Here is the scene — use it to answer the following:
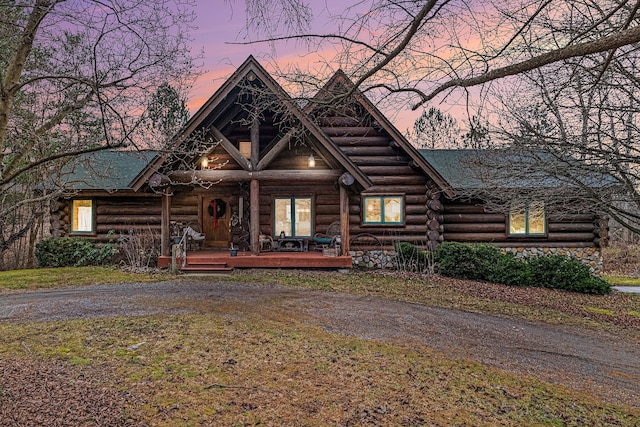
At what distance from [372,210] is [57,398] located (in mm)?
13380

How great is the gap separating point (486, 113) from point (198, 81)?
21.0 ft

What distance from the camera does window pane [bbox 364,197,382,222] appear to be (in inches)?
647

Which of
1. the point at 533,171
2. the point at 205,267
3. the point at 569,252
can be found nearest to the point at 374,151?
the point at 205,267

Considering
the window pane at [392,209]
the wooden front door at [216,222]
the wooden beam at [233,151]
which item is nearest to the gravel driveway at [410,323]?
the wooden beam at [233,151]

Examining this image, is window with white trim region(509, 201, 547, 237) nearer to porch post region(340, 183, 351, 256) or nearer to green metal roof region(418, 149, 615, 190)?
green metal roof region(418, 149, 615, 190)

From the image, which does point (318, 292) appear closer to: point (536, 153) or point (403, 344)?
point (403, 344)

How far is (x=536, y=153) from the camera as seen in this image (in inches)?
341

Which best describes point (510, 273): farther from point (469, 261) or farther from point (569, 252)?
point (569, 252)

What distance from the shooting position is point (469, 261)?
46.1ft

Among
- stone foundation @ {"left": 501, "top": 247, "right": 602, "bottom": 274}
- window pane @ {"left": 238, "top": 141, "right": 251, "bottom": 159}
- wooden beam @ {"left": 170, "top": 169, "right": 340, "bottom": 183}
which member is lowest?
stone foundation @ {"left": 501, "top": 247, "right": 602, "bottom": 274}

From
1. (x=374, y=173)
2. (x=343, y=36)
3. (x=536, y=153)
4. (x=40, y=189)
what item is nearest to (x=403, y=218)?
(x=374, y=173)

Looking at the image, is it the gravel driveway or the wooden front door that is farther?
the wooden front door

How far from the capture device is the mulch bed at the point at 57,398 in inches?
151

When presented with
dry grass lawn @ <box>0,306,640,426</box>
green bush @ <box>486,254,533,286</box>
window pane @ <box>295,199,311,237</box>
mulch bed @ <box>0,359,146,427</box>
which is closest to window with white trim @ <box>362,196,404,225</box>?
window pane @ <box>295,199,311,237</box>
